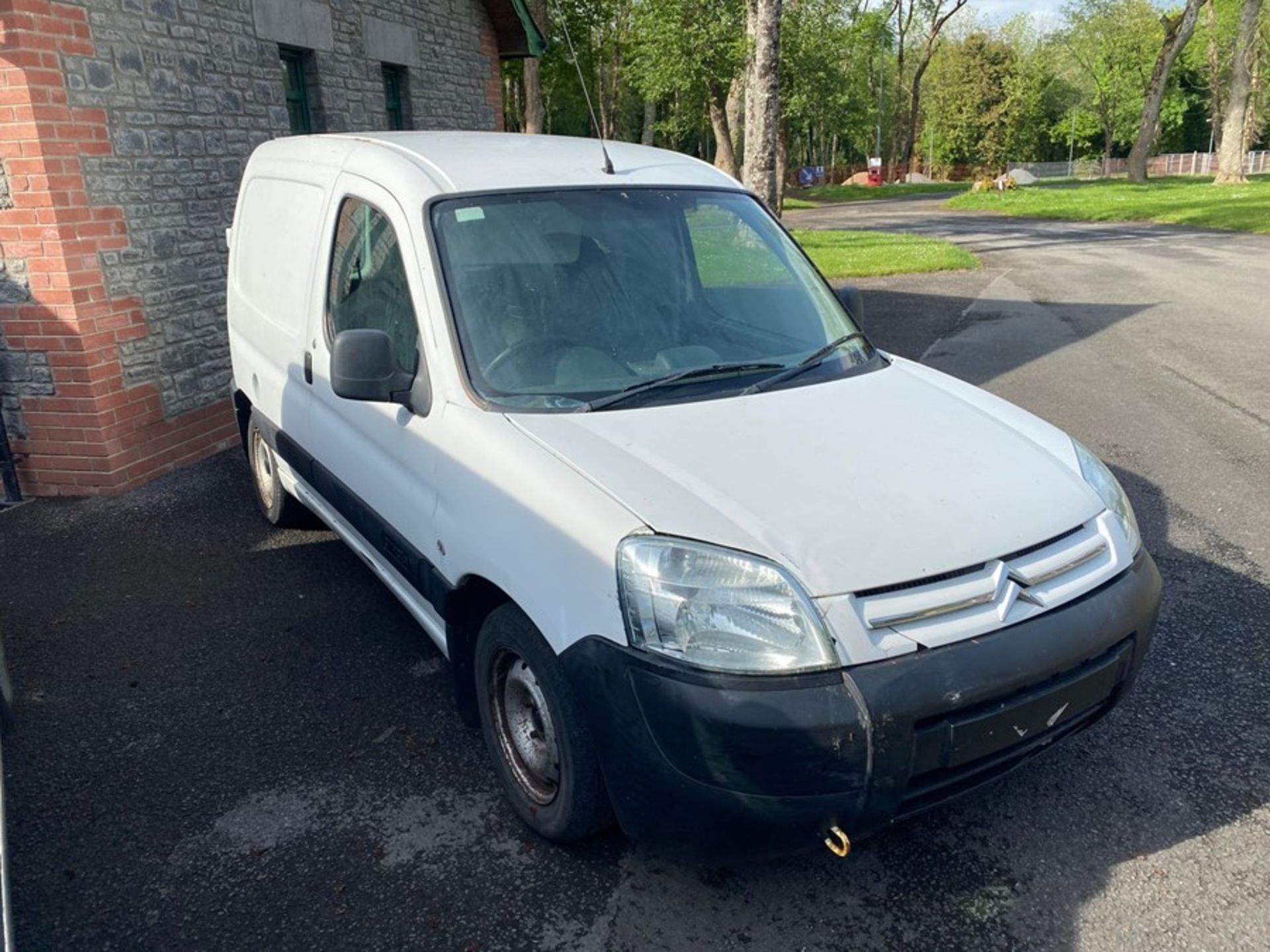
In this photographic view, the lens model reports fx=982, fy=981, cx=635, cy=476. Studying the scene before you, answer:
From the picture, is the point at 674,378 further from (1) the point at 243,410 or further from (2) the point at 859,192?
(2) the point at 859,192

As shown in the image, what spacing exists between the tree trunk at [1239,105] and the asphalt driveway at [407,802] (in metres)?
37.9

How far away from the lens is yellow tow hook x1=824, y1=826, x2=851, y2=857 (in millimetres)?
2441

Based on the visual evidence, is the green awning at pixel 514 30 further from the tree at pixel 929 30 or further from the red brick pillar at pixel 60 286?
the tree at pixel 929 30

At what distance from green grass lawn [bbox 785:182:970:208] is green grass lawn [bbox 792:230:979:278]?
20.8 metres

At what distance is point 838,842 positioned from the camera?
2457 millimetres

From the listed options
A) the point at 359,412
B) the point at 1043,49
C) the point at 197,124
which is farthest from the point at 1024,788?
the point at 1043,49

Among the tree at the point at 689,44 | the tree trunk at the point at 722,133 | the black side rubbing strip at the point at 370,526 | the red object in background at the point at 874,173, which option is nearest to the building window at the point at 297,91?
the black side rubbing strip at the point at 370,526

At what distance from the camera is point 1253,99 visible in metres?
68.1

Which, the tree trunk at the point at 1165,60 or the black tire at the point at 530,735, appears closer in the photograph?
the black tire at the point at 530,735

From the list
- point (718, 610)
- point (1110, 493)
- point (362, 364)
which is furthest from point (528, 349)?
point (1110, 493)

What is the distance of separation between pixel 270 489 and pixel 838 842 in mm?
4287

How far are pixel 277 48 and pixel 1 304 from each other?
12.3ft

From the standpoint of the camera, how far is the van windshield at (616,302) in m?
3.27

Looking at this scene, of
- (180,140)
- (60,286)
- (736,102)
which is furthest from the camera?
(736,102)
